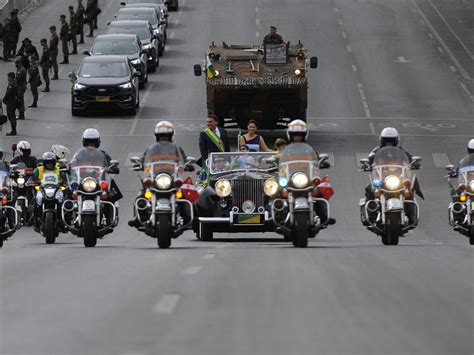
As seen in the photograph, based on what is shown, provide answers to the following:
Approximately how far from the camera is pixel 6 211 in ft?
78.0

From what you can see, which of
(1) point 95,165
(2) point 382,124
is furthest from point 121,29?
(1) point 95,165

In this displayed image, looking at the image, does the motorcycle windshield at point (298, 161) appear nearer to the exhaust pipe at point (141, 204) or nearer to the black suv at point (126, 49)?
the exhaust pipe at point (141, 204)

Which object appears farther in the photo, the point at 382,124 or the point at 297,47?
the point at 382,124

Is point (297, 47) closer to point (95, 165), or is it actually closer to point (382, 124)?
point (382, 124)

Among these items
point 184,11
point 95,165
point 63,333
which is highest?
point 63,333

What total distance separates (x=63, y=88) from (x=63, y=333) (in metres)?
43.6

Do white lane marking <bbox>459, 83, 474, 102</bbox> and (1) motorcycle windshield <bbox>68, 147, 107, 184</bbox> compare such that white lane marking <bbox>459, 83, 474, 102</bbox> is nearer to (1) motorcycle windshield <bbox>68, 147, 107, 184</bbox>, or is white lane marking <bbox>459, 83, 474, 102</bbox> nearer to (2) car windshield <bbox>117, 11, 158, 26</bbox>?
(2) car windshield <bbox>117, 11, 158, 26</bbox>

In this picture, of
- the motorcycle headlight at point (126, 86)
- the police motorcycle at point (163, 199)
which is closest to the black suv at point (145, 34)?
the motorcycle headlight at point (126, 86)

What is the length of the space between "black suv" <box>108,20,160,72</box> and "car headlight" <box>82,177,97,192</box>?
114ft

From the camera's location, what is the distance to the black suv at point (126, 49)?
5356 cm

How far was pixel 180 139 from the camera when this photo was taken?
4403 cm

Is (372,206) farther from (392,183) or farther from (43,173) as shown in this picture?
(43,173)

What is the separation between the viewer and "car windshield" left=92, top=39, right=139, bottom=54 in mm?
53688

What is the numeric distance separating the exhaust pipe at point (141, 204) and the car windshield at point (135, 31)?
123 ft
